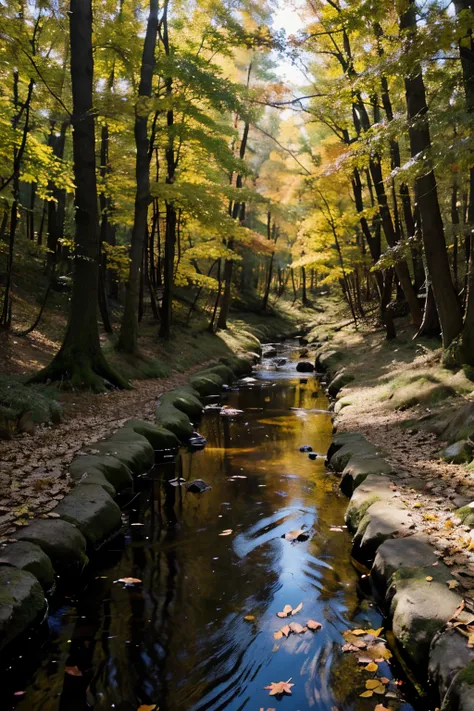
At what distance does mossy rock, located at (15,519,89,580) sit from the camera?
421 centimetres

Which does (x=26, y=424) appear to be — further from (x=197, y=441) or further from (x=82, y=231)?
(x=82, y=231)

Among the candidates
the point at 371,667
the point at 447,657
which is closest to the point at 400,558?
the point at 371,667

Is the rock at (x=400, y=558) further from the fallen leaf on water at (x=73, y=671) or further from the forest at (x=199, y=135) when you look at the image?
the forest at (x=199, y=135)

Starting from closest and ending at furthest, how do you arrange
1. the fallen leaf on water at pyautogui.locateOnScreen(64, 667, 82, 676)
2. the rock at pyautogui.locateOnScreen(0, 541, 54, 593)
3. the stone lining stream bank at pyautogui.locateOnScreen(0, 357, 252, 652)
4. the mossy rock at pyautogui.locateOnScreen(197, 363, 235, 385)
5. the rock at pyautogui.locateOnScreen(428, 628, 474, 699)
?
the rock at pyautogui.locateOnScreen(428, 628, 474, 699) < the fallen leaf on water at pyautogui.locateOnScreen(64, 667, 82, 676) < the stone lining stream bank at pyautogui.locateOnScreen(0, 357, 252, 652) < the rock at pyautogui.locateOnScreen(0, 541, 54, 593) < the mossy rock at pyautogui.locateOnScreen(197, 363, 235, 385)

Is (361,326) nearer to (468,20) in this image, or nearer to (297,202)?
(297,202)

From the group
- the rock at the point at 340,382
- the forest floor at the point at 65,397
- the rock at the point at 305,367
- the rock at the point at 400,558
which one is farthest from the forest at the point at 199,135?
the rock at the point at 400,558

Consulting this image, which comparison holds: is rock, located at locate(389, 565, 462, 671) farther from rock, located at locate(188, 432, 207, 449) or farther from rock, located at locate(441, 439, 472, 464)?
rock, located at locate(188, 432, 207, 449)

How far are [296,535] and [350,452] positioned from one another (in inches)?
A: 86.2

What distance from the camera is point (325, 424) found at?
34.9ft

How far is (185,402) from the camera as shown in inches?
429

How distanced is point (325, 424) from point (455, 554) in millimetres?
6753

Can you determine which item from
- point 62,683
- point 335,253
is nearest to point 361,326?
point 335,253

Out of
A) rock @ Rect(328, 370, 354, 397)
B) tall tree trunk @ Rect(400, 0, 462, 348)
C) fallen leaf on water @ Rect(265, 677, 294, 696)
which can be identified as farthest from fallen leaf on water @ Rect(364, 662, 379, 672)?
rock @ Rect(328, 370, 354, 397)

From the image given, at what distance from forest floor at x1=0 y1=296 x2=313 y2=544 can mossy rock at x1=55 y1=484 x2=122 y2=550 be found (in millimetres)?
147
